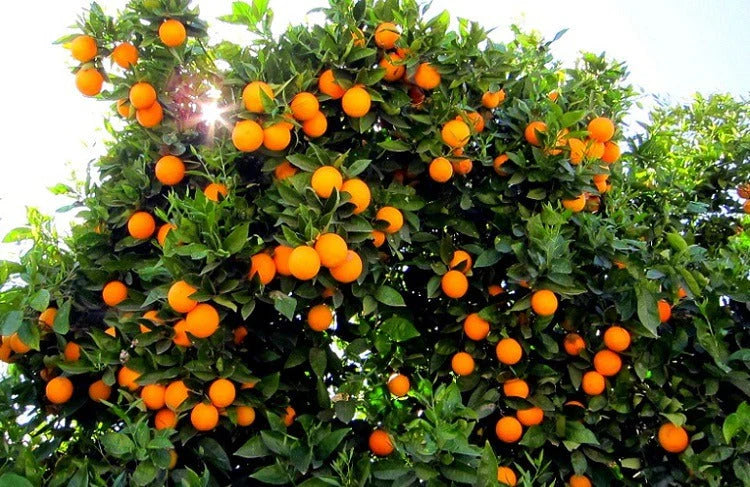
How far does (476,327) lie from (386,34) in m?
1.00

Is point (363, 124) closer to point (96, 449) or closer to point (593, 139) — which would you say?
point (593, 139)

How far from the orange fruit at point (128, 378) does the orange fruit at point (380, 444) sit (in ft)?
2.43

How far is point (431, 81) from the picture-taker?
8.23ft

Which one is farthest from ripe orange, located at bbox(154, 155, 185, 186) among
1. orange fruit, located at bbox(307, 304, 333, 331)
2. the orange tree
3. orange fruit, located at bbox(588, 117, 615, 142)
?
orange fruit, located at bbox(588, 117, 615, 142)

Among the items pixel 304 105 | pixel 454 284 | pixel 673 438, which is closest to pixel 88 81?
pixel 304 105

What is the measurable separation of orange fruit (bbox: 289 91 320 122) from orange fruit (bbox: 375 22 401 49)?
0.33 m

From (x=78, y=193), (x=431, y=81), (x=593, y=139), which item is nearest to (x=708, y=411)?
(x=593, y=139)

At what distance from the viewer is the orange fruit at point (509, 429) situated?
2377mm

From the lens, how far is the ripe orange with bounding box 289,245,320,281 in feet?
6.62

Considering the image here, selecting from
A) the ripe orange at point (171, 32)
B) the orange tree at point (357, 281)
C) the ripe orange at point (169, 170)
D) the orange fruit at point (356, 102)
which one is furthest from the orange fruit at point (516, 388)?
the ripe orange at point (171, 32)

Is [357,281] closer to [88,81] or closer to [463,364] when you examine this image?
[463,364]

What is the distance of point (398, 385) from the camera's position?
244cm

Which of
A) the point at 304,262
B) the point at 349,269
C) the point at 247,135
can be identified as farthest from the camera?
the point at 247,135

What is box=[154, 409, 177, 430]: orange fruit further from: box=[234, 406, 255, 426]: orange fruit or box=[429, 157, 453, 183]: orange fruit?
box=[429, 157, 453, 183]: orange fruit
